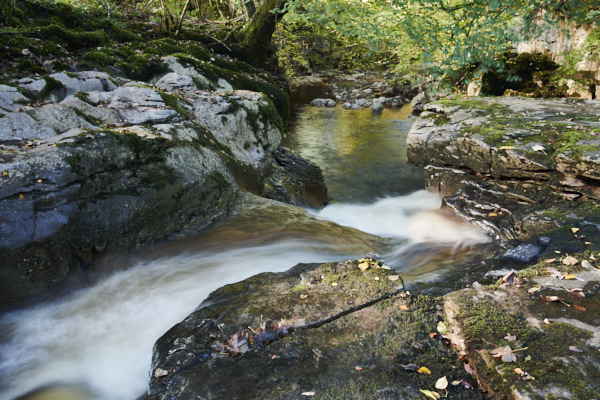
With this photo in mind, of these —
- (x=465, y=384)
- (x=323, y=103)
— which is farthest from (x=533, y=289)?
(x=323, y=103)

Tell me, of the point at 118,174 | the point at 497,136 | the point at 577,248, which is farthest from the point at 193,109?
the point at 577,248

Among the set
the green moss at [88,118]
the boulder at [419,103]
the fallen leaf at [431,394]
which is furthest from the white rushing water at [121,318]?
the boulder at [419,103]

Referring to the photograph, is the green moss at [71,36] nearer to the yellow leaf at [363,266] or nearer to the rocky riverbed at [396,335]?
the rocky riverbed at [396,335]

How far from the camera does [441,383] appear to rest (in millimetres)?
2244

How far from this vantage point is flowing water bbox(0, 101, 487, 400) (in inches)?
129

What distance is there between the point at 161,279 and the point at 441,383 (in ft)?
10.7

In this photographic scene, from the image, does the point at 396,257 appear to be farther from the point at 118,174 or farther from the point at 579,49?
the point at 579,49

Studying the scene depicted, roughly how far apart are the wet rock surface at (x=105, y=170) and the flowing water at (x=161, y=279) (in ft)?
1.01

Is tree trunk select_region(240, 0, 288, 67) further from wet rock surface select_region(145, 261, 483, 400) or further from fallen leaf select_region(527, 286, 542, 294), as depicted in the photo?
fallen leaf select_region(527, 286, 542, 294)

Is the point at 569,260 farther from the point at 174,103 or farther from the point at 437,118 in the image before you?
the point at 174,103

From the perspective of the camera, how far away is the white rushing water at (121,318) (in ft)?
10.6

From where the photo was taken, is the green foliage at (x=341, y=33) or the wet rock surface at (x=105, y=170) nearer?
the wet rock surface at (x=105, y=170)

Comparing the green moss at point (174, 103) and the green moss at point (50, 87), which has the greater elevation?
the green moss at point (50, 87)

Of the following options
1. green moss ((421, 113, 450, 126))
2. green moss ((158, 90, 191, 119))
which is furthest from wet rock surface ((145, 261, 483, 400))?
green moss ((421, 113, 450, 126))
